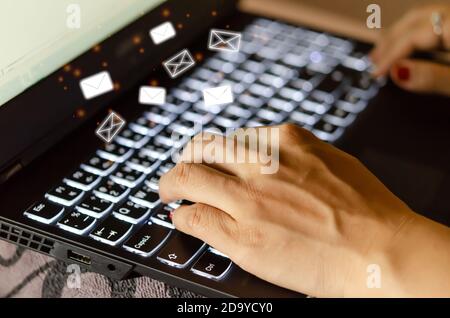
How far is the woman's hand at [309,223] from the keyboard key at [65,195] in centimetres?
8

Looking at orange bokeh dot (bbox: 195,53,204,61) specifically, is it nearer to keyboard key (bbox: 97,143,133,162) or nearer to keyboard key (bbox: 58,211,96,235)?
keyboard key (bbox: 97,143,133,162)

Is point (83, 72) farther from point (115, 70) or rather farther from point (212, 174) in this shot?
Result: point (212, 174)

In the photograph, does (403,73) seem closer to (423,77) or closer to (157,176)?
(423,77)

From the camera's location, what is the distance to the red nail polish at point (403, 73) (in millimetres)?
850

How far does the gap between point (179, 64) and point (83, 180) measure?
24 cm

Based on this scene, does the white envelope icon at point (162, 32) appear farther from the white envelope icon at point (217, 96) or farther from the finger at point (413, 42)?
the finger at point (413, 42)

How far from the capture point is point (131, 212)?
62cm

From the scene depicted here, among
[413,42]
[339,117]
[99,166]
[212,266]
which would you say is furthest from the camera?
[413,42]

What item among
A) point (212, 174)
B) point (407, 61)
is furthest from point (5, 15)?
point (407, 61)

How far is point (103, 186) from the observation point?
644 millimetres

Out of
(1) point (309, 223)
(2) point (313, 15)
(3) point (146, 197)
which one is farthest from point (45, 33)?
(2) point (313, 15)

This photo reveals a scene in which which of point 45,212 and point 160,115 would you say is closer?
point 45,212

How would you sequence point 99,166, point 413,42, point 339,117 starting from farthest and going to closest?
point 413,42
point 339,117
point 99,166
